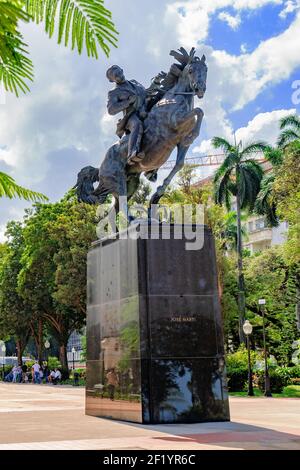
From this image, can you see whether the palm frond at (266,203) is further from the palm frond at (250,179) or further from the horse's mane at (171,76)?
the horse's mane at (171,76)


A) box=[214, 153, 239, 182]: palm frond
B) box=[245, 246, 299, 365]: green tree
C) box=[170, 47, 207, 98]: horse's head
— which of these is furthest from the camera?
box=[214, 153, 239, 182]: palm frond

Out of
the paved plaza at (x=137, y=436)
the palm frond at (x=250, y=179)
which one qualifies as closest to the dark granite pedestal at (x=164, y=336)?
the paved plaza at (x=137, y=436)

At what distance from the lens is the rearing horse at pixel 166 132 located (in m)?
12.6

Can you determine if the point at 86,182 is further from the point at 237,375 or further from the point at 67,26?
the point at 237,375

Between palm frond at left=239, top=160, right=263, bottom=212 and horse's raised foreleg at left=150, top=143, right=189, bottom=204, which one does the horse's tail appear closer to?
horse's raised foreleg at left=150, top=143, right=189, bottom=204

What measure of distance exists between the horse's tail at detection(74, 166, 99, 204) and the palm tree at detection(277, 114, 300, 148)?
2708cm

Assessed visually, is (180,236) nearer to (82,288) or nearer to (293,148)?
(293,148)

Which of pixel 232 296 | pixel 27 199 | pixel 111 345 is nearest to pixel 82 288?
pixel 232 296

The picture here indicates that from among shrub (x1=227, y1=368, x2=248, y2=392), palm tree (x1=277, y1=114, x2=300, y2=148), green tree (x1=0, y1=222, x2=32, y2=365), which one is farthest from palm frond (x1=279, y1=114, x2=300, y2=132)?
green tree (x1=0, y1=222, x2=32, y2=365)

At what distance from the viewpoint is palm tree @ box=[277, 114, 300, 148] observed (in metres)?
40.1

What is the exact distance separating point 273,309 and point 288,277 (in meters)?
2.78

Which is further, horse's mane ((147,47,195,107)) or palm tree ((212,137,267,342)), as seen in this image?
palm tree ((212,137,267,342))

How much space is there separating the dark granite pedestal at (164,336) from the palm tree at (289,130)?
95.8ft

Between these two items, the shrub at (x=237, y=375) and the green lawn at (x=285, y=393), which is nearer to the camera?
the green lawn at (x=285, y=393)
